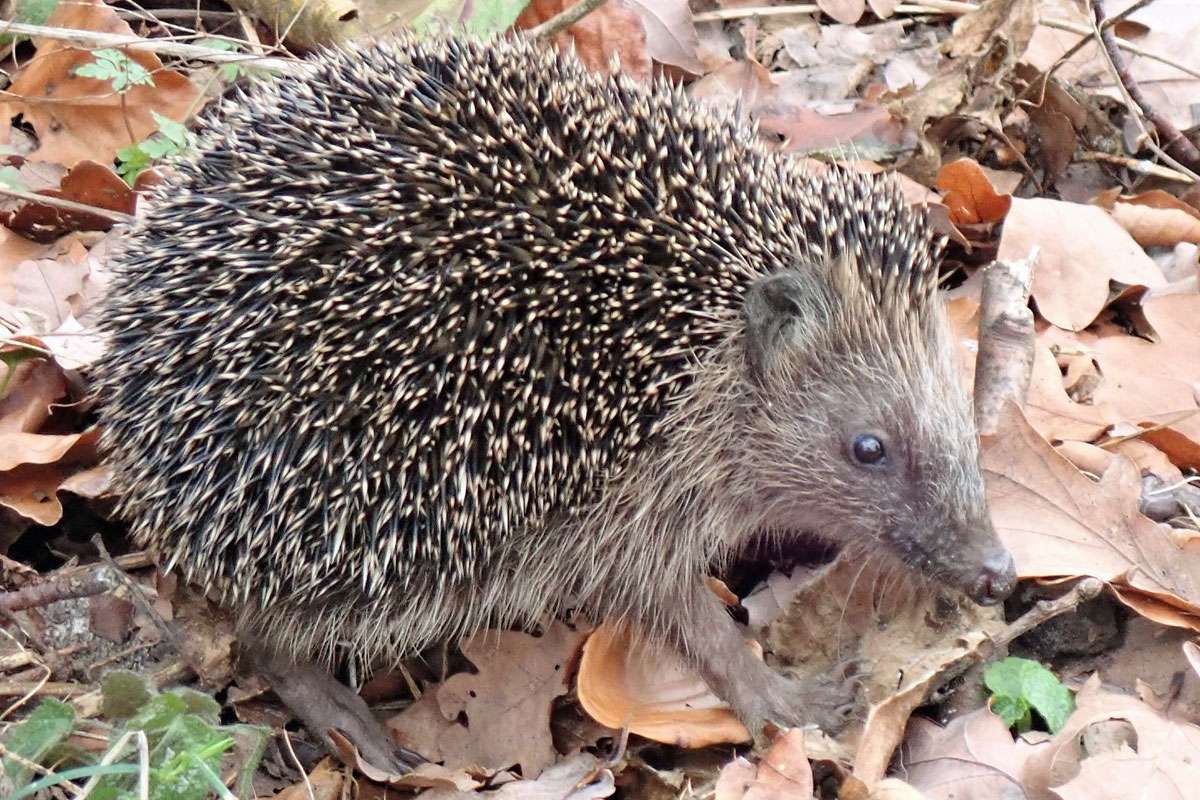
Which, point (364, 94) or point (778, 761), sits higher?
point (364, 94)

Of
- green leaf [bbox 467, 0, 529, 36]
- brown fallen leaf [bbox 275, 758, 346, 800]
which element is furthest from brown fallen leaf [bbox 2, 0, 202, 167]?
brown fallen leaf [bbox 275, 758, 346, 800]

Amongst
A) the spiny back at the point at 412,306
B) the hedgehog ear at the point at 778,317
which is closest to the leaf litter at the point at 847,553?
the spiny back at the point at 412,306

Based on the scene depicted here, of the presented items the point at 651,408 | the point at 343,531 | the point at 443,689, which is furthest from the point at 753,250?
the point at 443,689

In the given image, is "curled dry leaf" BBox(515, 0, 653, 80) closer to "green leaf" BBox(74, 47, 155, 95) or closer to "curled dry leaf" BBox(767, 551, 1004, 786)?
"green leaf" BBox(74, 47, 155, 95)

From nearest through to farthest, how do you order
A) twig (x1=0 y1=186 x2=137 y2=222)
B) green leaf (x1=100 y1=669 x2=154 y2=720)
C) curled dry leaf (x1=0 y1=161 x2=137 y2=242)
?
green leaf (x1=100 y1=669 x2=154 y2=720)
twig (x1=0 y1=186 x2=137 y2=222)
curled dry leaf (x1=0 y1=161 x2=137 y2=242)

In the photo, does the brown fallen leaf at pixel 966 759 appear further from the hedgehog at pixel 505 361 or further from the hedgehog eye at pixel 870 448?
the hedgehog eye at pixel 870 448

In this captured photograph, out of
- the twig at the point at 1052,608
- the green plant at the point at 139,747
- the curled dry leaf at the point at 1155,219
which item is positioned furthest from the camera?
the curled dry leaf at the point at 1155,219

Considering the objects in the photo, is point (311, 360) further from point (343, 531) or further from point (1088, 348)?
point (1088, 348)
